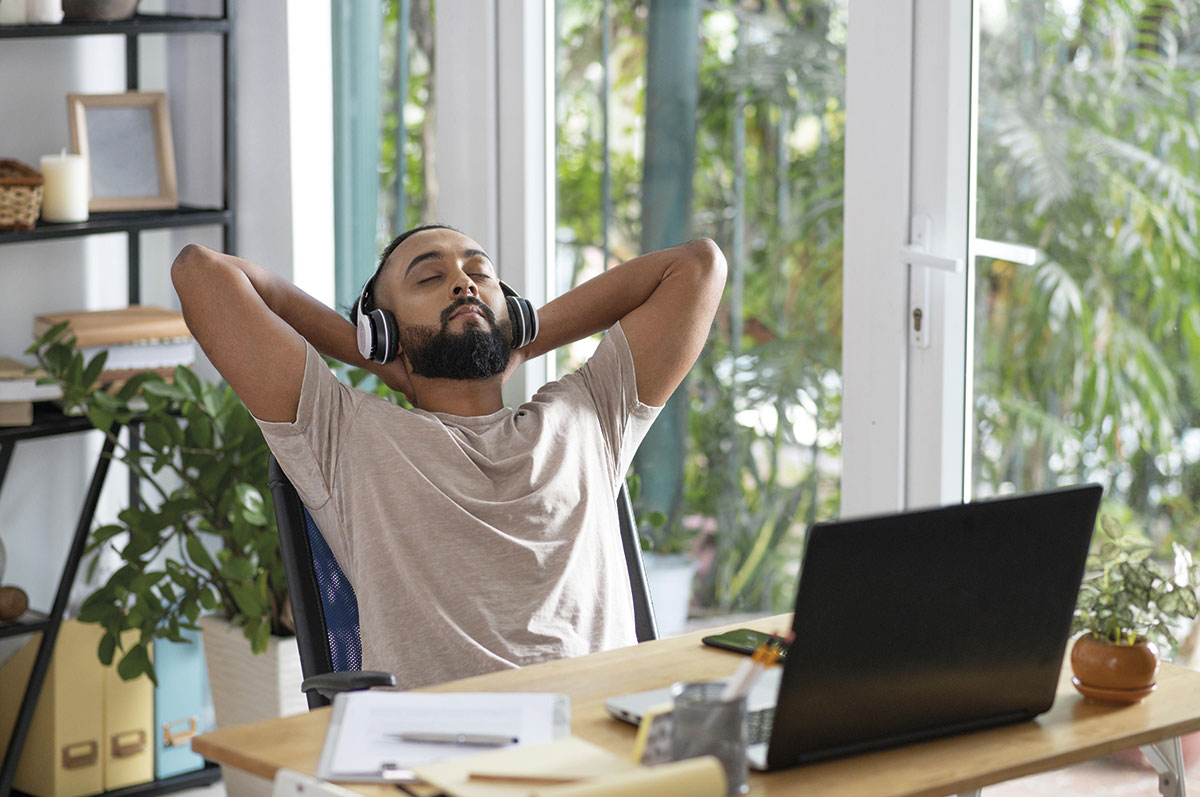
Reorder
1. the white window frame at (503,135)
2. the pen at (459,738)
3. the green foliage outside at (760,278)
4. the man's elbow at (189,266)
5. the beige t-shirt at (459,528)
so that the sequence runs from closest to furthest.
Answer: the pen at (459,738) < the beige t-shirt at (459,528) < the man's elbow at (189,266) < the green foliage outside at (760,278) < the white window frame at (503,135)

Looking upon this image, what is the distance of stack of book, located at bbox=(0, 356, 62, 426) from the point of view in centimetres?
305

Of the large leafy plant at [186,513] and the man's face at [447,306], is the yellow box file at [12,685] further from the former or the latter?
the man's face at [447,306]

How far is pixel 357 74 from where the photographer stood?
358cm

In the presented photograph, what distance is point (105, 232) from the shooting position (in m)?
3.21

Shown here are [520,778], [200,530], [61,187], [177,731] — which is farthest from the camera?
[177,731]

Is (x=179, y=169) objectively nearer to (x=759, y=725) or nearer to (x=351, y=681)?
(x=351, y=681)

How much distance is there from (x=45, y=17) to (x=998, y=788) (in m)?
2.39

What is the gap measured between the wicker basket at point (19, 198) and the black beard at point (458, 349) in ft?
3.82

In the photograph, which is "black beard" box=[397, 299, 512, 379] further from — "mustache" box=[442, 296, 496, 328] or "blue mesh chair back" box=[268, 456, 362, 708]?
"blue mesh chair back" box=[268, 456, 362, 708]

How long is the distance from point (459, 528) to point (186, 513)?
1.12 metres

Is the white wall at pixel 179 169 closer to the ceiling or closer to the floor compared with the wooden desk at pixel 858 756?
closer to the ceiling

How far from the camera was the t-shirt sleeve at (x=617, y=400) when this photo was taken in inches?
92.4

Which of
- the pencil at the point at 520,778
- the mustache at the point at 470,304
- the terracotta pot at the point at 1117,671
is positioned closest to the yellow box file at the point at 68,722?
the mustache at the point at 470,304

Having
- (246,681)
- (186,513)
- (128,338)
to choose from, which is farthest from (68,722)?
(128,338)
